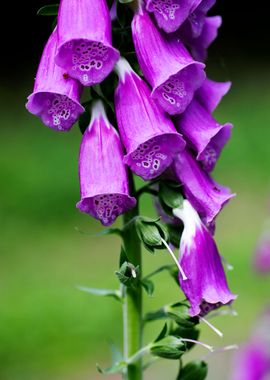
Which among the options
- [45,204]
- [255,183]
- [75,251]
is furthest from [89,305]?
[255,183]

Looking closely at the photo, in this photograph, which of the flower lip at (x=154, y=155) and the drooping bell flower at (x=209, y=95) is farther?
the drooping bell flower at (x=209, y=95)

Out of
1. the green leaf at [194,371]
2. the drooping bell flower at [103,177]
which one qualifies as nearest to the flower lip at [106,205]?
the drooping bell flower at [103,177]

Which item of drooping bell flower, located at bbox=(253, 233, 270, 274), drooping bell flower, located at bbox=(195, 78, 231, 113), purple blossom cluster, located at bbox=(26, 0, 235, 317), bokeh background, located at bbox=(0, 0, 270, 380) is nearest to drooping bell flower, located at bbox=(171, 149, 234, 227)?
purple blossom cluster, located at bbox=(26, 0, 235, 317)

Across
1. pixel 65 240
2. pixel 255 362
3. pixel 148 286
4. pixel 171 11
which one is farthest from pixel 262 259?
pixel 65 240

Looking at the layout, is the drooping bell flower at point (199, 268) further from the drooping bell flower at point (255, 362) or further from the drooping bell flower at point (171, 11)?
the drooping bell flower at point (255, 362)

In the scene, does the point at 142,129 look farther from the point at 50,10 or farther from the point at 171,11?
the point at 50,10

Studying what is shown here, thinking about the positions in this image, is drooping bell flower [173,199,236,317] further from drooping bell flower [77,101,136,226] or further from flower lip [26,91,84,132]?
flower lip [26,91,84,132]
